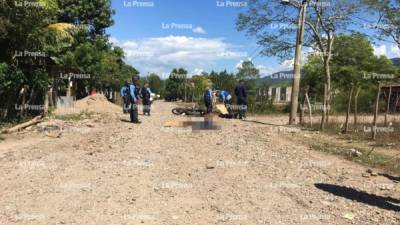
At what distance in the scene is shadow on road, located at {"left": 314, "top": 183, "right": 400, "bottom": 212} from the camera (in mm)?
7969

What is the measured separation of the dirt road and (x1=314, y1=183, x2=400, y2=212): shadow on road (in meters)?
0.02

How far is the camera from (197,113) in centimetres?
2792

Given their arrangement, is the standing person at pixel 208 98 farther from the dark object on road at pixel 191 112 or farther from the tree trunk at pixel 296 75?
the tree trunk at pixel 296 75

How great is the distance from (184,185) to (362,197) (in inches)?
123

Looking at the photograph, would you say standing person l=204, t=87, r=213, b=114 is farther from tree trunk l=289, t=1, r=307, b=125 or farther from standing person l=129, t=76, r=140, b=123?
standing person l=129, t=76, r=140, b=123

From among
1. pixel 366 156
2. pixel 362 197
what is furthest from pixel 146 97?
pixel 362 197

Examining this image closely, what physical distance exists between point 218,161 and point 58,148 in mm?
4775

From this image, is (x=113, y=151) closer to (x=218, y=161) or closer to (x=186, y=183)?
(x=218, y=161)

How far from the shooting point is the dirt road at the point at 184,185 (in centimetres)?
729

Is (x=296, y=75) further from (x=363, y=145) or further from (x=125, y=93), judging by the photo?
(x=363, y=145)

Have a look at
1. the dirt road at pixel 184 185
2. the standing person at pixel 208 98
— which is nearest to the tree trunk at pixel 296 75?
the standing person at pixel 208 98

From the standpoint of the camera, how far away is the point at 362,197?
333 inches

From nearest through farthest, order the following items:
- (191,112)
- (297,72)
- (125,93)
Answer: (297,72)
(125,93)
(191,112)

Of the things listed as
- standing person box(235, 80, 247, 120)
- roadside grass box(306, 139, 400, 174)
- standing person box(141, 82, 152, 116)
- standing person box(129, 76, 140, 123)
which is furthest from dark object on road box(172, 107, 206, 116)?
roadside grass box(306, 139, 400, 174)
